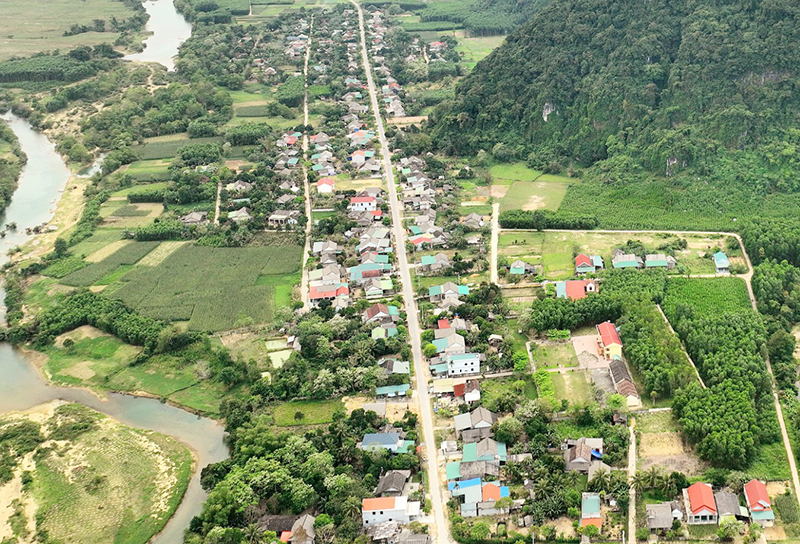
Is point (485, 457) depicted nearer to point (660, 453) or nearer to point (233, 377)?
point (660, 453)

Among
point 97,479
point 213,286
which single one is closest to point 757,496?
point 97,479

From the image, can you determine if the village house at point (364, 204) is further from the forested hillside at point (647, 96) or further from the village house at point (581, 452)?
the village house at point (581, 452)

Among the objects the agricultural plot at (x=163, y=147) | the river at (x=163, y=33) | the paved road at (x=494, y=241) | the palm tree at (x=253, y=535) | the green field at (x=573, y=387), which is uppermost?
the river at (x=163, y=33)

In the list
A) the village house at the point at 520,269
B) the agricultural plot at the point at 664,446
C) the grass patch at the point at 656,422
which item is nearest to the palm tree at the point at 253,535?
the agricultural plot at the point at 664,446

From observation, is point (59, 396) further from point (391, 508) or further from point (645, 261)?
point (645, 261)

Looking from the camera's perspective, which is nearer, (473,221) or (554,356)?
(554,356)

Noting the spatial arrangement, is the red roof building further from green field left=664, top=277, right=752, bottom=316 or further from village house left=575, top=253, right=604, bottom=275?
village house left=575, top=253, right=604, bottom=275
